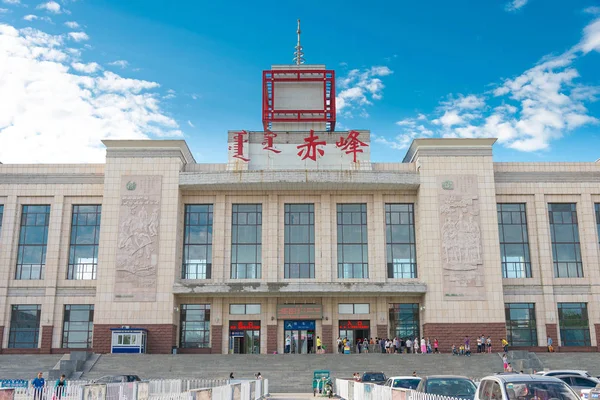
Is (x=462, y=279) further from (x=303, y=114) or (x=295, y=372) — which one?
(x=303, y=114)

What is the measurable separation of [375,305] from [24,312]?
79.8 feet

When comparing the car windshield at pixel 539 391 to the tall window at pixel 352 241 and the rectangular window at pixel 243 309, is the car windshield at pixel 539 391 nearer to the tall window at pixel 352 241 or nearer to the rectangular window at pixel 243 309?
the tall window at pixel 352 241

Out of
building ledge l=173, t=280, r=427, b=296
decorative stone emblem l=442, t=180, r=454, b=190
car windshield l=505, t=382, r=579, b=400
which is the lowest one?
car windshield l=505, t=382, r=579, b=400

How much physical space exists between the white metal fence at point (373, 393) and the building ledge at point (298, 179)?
18016 millimetres

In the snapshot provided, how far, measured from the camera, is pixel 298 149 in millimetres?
45250

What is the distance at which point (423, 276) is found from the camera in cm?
4247

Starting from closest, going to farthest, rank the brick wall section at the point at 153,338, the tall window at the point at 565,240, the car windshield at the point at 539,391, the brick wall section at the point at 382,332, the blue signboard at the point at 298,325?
the car windshield at the point at 539,391 → the brick wall section at the point at 153,338 → the brick wall section at the point at 382,332 → the blue signboard at the point at 298,325 → the tall window at the point at 565,240

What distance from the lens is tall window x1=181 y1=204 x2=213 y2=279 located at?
4397cm

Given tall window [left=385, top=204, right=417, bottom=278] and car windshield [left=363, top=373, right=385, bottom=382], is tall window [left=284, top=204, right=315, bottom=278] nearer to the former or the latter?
tall window [left=385, top=204, right=417, bottom=278]

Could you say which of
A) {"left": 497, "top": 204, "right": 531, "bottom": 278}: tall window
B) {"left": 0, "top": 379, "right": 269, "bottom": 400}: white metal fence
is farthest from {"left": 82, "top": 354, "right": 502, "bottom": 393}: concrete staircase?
{"left": 0, "top": 379, "right": 269, "bottom": 400}: white metal fence

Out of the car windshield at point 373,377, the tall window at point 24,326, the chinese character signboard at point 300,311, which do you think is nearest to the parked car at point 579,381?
the car windshield at point 373,377

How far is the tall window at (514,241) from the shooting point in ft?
145

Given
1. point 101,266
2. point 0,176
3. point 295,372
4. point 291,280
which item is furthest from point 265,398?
point 0,176

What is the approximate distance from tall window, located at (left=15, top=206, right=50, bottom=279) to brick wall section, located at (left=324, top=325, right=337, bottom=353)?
20017mm
